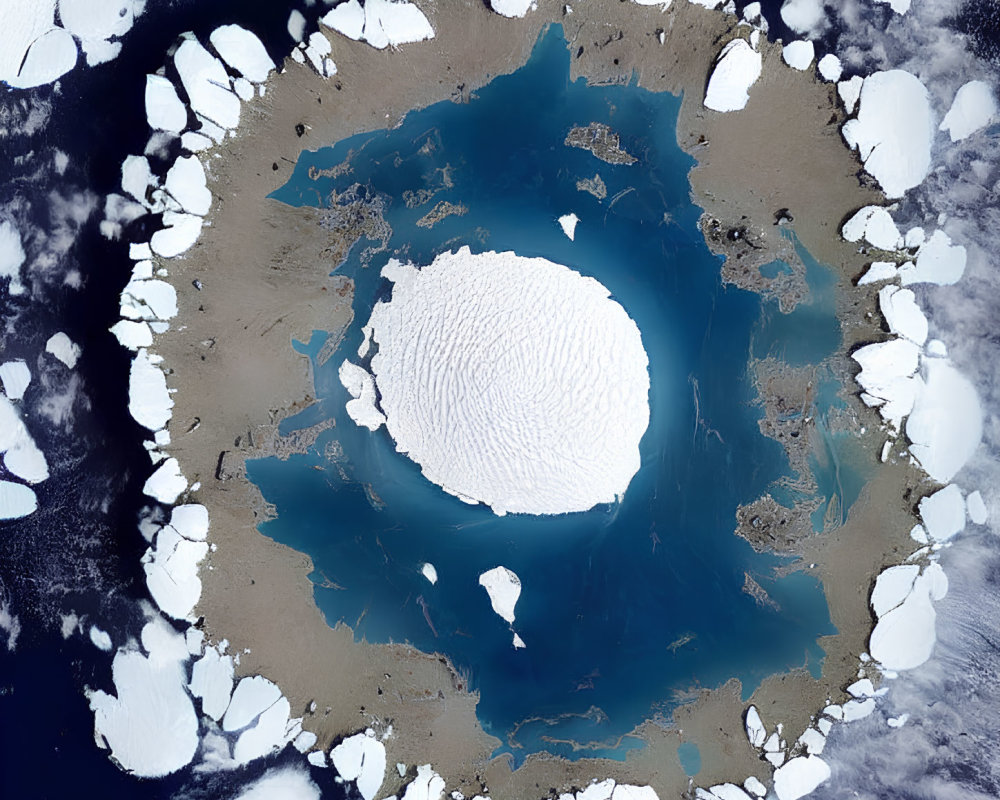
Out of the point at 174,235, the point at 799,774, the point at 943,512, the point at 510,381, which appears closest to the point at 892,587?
the point at 943,512

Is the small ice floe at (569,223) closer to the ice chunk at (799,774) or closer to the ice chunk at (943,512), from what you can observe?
the ice chunk at (943,512)

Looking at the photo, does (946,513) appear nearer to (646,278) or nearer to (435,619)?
(646,278)

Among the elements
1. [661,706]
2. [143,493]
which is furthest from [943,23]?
[143,493]

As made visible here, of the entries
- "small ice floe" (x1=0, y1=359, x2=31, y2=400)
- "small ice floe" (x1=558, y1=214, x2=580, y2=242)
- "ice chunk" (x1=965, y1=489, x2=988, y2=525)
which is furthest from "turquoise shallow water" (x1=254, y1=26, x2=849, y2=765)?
"small ice floe" (x1=0, y1=359, x2=31, y2=400)

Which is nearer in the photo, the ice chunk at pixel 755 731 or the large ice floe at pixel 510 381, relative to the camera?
the large ice floe at pixel 510 381

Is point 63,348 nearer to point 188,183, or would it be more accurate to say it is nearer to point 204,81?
point 188,183

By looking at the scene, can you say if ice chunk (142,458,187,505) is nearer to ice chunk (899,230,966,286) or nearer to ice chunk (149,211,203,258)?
ice chunk (149,211,203,258)

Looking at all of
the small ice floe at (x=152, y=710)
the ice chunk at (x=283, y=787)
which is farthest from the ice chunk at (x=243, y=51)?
the ice chunk at (x=283, y=787)
